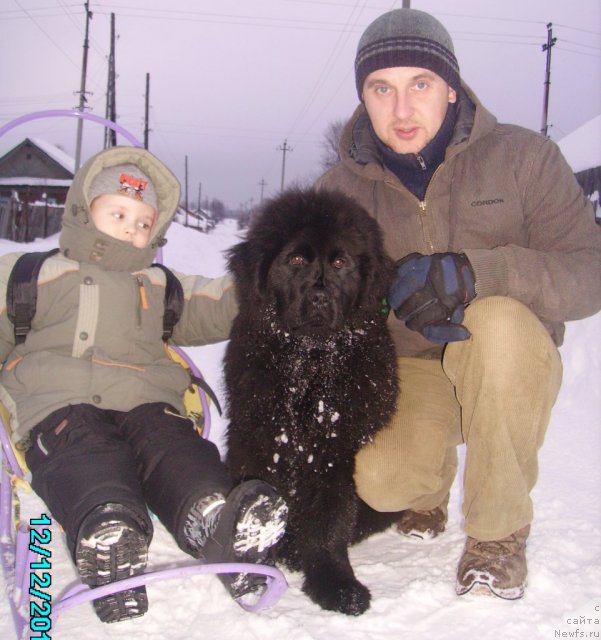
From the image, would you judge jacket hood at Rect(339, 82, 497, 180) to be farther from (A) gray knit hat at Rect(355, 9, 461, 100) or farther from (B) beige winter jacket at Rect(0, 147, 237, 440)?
(B) beige winter jacket at Rect(0, 147, 237, 440)

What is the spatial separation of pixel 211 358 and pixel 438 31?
11.2ft

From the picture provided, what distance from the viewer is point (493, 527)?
71.1 inches

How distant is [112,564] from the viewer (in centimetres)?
145

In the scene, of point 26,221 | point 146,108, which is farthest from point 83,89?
point 146,108

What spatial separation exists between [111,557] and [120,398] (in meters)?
0.65

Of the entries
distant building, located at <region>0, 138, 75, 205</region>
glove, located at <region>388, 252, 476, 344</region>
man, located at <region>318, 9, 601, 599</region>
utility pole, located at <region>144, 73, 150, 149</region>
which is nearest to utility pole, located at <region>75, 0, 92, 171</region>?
utility pole, located at <region>144, 73, 150, 149</region>

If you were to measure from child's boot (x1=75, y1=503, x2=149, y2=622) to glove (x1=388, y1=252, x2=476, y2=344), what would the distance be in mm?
1101

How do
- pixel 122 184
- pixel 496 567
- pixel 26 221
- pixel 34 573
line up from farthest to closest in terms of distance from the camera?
pixel 26 221, pixel 122 184, pixel 496 567, pixel 34 573

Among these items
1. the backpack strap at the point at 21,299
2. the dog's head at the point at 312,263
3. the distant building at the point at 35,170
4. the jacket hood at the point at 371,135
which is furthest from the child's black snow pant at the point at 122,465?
the distant building at the point at 35,170

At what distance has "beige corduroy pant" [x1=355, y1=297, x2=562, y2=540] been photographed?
1801 mm

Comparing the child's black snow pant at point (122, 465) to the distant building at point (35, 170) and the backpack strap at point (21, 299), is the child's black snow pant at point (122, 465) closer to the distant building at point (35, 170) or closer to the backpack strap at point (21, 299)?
the backpack strap at point (21, 299)

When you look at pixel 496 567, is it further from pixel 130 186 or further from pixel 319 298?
pixel 130 186

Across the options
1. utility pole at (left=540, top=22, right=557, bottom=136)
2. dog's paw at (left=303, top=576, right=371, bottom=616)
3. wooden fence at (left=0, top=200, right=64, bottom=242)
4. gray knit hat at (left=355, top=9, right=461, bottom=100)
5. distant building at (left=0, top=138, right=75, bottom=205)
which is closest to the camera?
dog's paw at (left=303, top=576, right=371, bottom=616)

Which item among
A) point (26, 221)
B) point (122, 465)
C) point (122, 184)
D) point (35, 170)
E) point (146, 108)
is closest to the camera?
point (122, 465)
